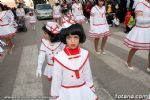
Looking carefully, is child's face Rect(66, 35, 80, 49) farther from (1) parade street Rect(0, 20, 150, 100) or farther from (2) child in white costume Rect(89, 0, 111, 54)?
(2) child in white costume Rect(89, 0, 111, 54)

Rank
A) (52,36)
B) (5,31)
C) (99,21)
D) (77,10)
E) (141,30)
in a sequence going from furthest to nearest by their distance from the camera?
1. (77,10)
2. (5,31)
3. (99,21)
4. (141,30)
5. (52,36)

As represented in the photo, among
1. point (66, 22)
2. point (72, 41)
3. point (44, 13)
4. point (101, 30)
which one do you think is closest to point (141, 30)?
point (66, 22)

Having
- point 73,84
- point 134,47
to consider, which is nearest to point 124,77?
point 134,47

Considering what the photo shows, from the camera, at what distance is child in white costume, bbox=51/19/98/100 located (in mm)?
3486

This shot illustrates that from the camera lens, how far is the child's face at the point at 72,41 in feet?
→ 11.3

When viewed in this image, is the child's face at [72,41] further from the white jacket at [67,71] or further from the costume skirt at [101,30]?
the costume skirt at [101,30]

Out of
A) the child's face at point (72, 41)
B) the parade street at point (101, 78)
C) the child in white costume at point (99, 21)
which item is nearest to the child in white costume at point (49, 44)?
the parade street at point (101, 78)

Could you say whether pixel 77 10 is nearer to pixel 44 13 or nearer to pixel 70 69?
pixel 70 69

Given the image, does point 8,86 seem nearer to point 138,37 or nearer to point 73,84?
point 138,37

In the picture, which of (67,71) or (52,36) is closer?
(67,71)

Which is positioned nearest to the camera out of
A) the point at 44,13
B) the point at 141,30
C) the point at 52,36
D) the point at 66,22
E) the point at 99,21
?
the point at 52,36

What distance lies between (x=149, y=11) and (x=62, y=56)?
12.5 ft

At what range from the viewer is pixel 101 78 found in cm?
705

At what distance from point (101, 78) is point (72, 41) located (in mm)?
3747
